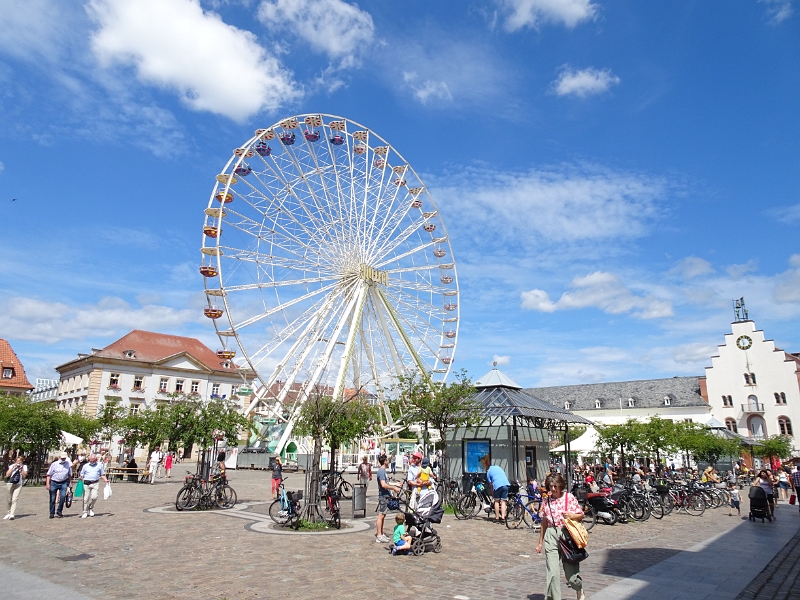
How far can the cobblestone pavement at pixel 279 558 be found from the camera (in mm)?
8328

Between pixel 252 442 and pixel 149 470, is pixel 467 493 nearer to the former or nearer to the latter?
pixel 149 470

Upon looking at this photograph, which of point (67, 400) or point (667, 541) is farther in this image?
point (67, 400)

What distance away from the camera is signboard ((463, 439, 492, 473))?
76.7 ft

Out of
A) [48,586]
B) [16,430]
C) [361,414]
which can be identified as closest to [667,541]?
[48,586]

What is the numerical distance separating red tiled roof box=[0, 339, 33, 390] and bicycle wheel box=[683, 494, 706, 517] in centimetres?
6841

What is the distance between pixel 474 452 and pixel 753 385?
52.8 metres

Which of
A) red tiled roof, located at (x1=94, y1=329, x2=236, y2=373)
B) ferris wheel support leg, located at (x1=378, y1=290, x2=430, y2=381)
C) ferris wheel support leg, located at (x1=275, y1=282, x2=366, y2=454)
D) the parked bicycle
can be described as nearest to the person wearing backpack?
the parked bicycle

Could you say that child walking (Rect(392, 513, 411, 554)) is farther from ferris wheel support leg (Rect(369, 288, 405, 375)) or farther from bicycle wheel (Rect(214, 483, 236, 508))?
ferris wheel support leg (Rect(369, 288, 405, 375))

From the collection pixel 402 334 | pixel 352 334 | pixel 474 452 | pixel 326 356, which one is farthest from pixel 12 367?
pixel 474 452

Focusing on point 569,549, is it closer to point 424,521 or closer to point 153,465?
point 424,521

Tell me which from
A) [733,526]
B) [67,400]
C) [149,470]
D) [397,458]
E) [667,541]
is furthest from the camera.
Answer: [67,400]

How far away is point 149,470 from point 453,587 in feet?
88.9

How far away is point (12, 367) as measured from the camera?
2544 inches

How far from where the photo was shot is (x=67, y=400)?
63.7 metres
